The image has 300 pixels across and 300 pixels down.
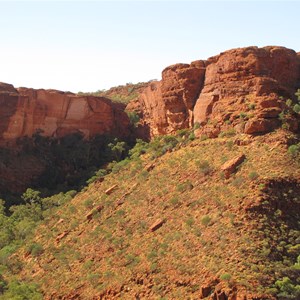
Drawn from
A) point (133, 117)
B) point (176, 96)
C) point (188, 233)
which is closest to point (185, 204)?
point (188, 233)

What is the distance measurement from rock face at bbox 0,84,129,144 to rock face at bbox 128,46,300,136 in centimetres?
809

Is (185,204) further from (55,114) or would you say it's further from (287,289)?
(55,114)

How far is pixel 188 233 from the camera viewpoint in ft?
108

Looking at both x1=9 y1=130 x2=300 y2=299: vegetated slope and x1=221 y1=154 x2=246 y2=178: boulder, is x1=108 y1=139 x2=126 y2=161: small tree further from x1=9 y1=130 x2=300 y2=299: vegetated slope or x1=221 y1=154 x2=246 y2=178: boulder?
x1=221 y1=154 x2=246 y2=178: boulder

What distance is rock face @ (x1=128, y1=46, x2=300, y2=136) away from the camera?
129 feet

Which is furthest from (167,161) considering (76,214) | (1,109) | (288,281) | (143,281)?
(1,109)

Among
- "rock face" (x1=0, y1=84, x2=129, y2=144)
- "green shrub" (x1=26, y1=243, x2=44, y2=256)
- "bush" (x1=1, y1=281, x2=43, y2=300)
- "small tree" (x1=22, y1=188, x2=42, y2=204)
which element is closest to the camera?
"bush" (x1=1, y1=281, x2=43, y2=300)

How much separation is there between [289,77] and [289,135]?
8628 millimetres

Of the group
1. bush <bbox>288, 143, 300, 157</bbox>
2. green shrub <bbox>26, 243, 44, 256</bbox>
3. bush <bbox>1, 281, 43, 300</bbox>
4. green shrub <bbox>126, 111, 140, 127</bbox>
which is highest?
green shrub <bbox>126, 111, 140, 127</bbox>

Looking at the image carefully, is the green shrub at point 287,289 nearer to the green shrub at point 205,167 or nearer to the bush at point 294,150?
the bush at point 294,150

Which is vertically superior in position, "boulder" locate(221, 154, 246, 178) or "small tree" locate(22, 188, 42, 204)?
"boulder" locate(221, 154, 246, 178)

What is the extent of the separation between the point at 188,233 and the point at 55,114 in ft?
89.5

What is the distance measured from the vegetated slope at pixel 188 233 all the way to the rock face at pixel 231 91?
1.54 m

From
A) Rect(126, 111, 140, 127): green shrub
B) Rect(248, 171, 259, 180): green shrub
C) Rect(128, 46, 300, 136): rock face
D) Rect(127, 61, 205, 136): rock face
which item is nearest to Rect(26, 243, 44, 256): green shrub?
Rect(128, 46, 300, 136): rock face
